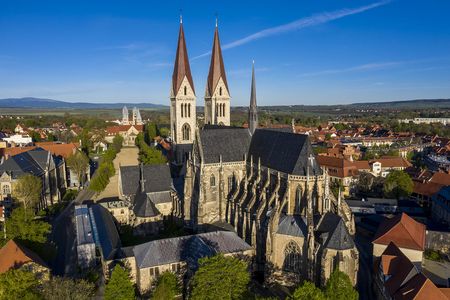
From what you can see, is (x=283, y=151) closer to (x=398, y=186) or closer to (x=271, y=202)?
(x=271, y=202)

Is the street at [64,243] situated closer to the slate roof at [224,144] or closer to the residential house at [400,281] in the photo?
the slate roof at [224,144]

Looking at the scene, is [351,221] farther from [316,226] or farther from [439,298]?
[439,298]

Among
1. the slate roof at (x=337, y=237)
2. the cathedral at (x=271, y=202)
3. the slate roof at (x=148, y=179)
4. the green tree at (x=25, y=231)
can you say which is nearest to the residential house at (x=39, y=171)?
the slate roof at (x=148, y=179)

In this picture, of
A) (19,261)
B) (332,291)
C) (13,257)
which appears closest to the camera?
(332,291)

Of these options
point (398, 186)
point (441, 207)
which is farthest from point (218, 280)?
point (398, 186)

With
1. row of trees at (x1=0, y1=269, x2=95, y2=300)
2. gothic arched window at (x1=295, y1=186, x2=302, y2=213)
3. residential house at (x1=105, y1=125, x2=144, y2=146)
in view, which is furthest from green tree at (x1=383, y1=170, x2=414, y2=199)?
residential house at (x1=105, y1=125, x2=144, y2=146)

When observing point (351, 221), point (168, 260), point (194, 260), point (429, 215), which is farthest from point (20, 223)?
point (429, 215)
